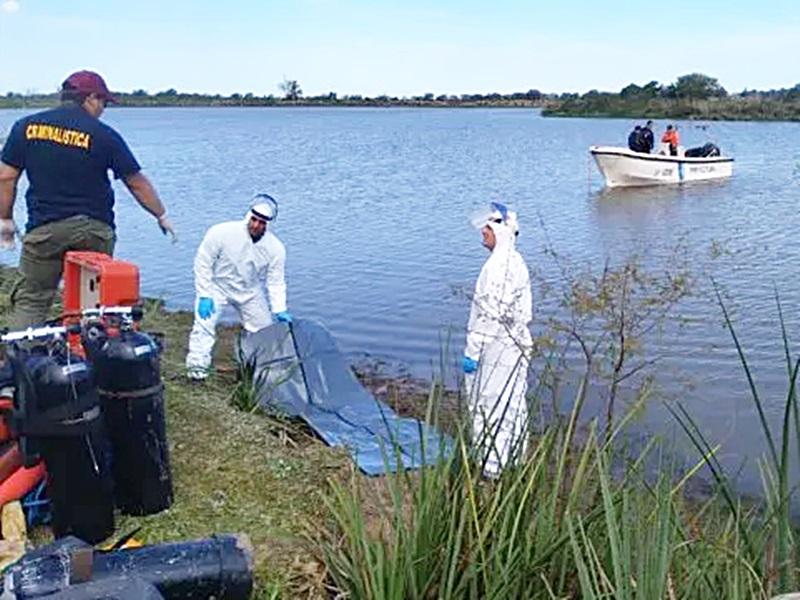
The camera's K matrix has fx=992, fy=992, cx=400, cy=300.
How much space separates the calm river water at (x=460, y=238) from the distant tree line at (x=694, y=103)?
29.8m

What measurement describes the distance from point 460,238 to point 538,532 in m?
15.0

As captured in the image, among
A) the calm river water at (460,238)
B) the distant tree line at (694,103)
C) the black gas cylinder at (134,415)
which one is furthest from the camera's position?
the distant tree line at (694,103)

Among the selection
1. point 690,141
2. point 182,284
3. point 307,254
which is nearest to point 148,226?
point 307,254

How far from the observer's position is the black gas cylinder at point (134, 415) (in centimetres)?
394

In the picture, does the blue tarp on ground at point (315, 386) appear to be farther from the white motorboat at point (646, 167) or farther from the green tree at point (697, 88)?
the green tree at point (697, 88)

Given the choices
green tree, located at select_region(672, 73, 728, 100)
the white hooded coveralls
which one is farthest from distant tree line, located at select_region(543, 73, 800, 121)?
the white hooded coveralls

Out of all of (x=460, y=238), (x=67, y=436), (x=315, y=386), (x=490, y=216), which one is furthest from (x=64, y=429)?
(x=460, y=238)

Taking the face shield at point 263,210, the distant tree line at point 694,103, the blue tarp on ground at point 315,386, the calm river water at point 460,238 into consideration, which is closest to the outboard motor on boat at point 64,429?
the blue tarp on ground at point 315,386

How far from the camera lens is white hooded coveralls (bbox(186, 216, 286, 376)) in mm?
7505

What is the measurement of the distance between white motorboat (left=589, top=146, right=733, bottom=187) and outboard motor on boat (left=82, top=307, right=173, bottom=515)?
74.7 feet

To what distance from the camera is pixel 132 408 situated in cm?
400

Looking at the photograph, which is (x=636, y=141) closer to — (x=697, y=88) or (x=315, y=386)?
(x=315, y=386)

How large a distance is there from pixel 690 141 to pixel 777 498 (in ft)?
167

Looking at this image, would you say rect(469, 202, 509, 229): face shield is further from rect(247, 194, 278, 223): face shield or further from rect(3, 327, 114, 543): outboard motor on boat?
rect(3, 327, 114, 543): outboard motor on boat
